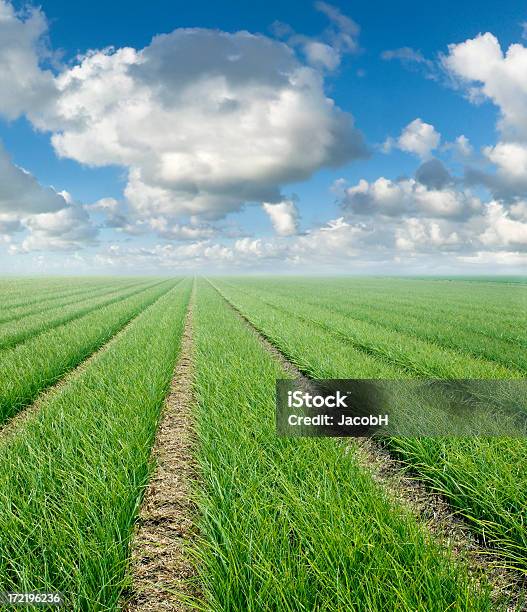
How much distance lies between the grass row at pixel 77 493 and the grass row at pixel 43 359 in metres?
1.02

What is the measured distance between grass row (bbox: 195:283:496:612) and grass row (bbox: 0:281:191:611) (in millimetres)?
626

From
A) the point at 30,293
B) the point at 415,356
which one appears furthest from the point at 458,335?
the point at 30,293

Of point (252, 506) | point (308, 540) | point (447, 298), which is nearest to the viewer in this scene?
point (308, 540)

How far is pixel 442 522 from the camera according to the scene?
3.16 m

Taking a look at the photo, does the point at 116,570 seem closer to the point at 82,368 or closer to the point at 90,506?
the point at 90,506

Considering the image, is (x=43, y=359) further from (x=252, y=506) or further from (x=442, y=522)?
(x=442, y=522)

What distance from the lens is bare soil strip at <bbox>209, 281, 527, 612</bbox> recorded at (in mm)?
2436

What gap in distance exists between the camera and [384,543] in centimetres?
244

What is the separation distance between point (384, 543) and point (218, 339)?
8.85m

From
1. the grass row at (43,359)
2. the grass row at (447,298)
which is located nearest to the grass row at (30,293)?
the grass row at (43,359)

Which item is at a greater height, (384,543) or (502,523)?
(384,543)

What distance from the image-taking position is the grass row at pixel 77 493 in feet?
7.61

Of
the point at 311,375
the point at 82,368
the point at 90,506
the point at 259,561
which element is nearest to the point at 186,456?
the point at 90,506

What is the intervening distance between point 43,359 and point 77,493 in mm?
6488
